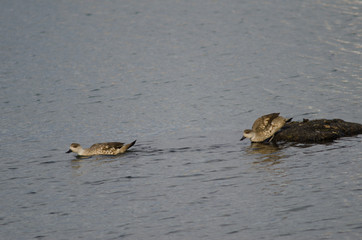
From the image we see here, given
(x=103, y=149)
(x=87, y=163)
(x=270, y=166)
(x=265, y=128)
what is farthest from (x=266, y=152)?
(x=87, y=163)

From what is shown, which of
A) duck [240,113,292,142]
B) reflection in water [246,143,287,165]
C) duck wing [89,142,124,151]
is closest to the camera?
reflection in water [246,143,287,165]

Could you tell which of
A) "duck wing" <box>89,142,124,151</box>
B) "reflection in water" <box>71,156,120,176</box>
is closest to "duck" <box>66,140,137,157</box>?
"duck wing" <box>89,142,124,151</box>

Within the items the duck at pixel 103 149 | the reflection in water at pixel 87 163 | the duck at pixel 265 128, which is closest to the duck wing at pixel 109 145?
the duck at pixel 103 149

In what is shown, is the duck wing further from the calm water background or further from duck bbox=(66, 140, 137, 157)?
the calm water background

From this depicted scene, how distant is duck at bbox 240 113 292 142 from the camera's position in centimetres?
1655

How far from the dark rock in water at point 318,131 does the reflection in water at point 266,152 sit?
20.2 inches

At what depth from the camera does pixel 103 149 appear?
666 inches

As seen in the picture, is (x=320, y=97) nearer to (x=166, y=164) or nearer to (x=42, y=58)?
(x=166, y=164)

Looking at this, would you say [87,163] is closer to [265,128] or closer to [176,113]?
[265,128]

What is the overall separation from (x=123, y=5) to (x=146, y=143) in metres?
27.5

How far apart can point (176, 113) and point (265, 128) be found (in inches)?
241

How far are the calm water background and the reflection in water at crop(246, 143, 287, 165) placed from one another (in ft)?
0.20

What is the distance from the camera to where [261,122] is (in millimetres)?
16781

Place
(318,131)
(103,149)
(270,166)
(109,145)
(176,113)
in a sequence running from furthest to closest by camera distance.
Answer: (176,113) → (103,149) → (109,145) → (318,131) → (270,166)
